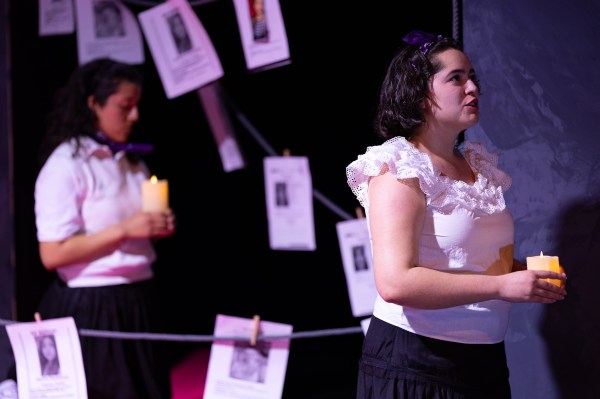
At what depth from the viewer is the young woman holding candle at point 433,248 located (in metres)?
1.53

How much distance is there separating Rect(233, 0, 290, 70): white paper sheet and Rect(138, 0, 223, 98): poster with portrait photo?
20 centimetres

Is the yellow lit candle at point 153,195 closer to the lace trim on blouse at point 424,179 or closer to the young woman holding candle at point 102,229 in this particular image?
the young woman holding candle at point 102,229

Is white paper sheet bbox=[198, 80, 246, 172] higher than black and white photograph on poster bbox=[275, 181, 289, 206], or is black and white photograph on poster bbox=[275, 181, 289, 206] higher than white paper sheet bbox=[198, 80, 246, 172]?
white paper sheet bbox=[198, 80, 246, 172]

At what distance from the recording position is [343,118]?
13.4 feet

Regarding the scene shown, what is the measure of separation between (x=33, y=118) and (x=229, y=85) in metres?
1.05

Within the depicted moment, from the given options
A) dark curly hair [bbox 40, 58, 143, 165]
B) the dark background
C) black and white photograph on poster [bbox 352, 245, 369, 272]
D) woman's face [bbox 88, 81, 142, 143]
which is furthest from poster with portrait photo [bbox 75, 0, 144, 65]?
black and white photograph on poster [bbox 352, 245, 369, 272]

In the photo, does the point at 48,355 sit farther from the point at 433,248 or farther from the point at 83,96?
the point at 433,248

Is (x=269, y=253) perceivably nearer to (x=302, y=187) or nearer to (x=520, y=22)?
(x=302, y=187)

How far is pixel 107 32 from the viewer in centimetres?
360

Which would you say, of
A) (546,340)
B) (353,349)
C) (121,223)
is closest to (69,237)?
(121,223)

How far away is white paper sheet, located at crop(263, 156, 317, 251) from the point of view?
3500 millimetres

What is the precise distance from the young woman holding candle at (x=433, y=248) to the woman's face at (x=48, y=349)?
4.31 feet

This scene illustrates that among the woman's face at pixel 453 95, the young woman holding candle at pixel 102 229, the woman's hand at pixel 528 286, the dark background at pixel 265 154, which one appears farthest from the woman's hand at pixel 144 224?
the woman's hand at pixel 528 286

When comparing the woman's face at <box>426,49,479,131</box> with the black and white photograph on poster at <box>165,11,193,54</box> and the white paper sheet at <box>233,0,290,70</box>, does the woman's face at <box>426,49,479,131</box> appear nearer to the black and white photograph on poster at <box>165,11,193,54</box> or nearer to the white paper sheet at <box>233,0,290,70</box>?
the white paper sheet at <box>233,0,290,70</box>
